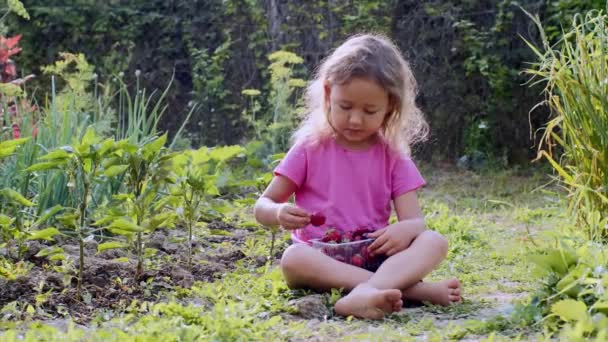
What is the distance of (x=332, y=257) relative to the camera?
303 cm

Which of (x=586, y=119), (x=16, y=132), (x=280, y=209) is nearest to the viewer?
(x=280, y=209)

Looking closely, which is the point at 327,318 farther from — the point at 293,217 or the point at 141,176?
the point at 141,176

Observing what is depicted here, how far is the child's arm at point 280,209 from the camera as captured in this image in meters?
2.88

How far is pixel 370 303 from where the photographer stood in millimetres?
2633

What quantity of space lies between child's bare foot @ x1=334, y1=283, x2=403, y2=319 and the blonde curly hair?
0.72 metres

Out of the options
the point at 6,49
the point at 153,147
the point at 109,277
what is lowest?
the point at 109,277

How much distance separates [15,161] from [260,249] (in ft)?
3.62

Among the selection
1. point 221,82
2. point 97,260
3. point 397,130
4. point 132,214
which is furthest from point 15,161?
point 221,82

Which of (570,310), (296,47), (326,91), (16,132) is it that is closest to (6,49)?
(16,132)

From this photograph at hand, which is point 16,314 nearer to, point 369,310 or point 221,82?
point 369,310

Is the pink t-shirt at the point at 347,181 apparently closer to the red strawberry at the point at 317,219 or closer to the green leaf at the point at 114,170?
the red strawberry at the point at 317,219

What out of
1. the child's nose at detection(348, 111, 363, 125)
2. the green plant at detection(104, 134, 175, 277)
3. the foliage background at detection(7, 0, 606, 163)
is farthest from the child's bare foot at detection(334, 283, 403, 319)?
the foliage background at detection(7, 0, 606, 163)

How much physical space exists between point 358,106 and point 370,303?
728 mm

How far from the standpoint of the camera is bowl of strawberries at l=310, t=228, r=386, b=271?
3035 mm
